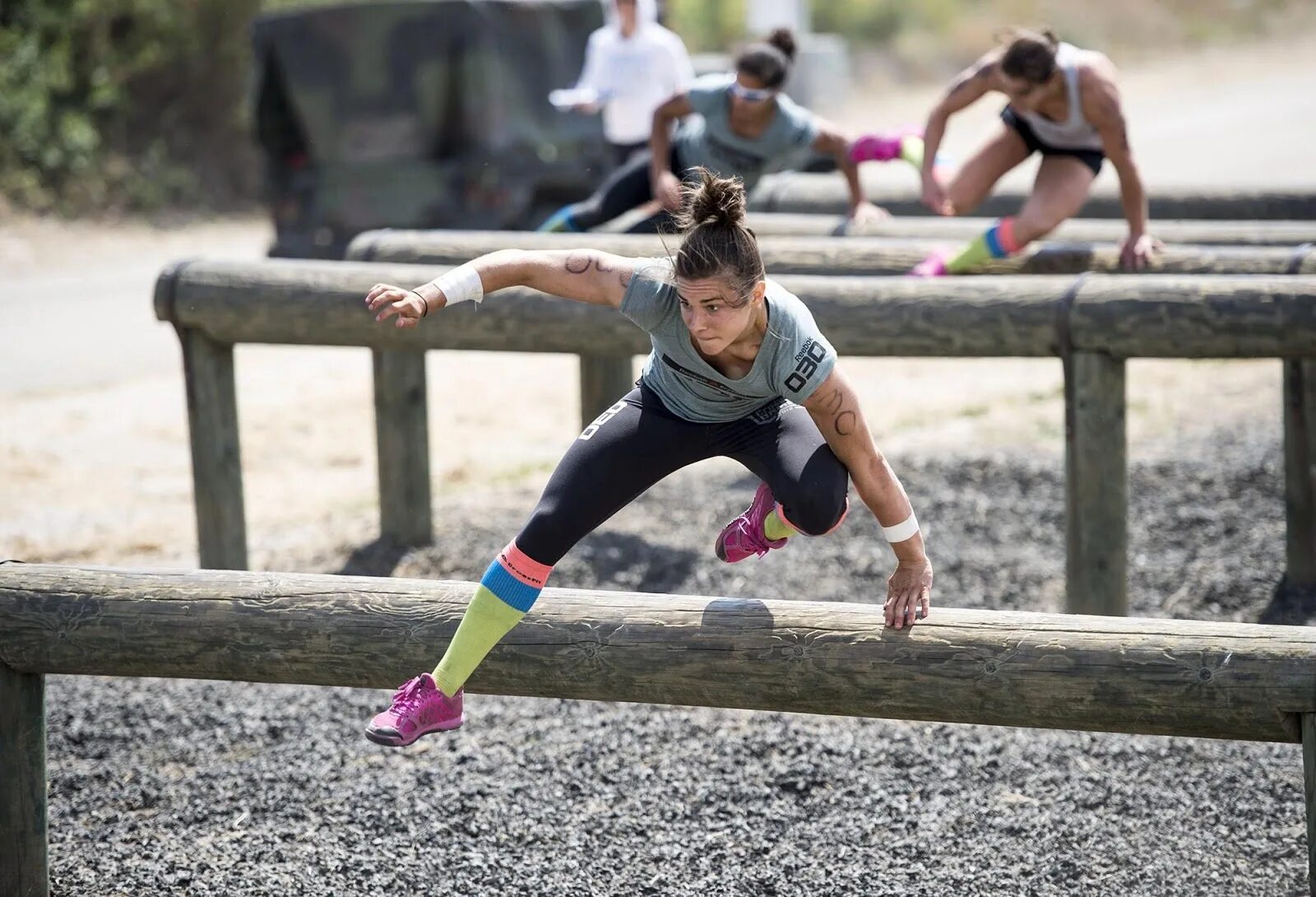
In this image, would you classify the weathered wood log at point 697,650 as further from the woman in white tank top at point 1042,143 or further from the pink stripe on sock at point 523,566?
the woman in white tank top at point 1042,143

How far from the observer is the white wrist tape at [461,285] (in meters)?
3.37

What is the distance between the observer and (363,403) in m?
9.43

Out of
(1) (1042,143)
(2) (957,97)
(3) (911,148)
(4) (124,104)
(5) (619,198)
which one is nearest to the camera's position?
(2) (957,97)

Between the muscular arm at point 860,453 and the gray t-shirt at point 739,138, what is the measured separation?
11.5 ft

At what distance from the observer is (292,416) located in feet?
29.7

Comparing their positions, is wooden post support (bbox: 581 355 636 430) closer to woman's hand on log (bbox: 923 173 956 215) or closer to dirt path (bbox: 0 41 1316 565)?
dirt path (bbox: 0 41 1316 565)

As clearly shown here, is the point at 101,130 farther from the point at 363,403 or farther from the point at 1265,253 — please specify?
the point at 1265,253

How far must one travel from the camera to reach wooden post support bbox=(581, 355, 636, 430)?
7008mm

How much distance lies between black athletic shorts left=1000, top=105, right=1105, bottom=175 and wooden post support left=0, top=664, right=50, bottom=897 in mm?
Result: 4559

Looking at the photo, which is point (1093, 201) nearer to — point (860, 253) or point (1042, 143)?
point (1042, 143)

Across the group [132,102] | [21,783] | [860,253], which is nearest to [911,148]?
[860,253]

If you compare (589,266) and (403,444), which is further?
(403,444)

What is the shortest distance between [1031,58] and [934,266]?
895mm

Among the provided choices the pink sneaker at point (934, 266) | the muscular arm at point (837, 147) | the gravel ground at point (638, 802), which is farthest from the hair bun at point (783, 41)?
the gravel ground at point (638, 802)
